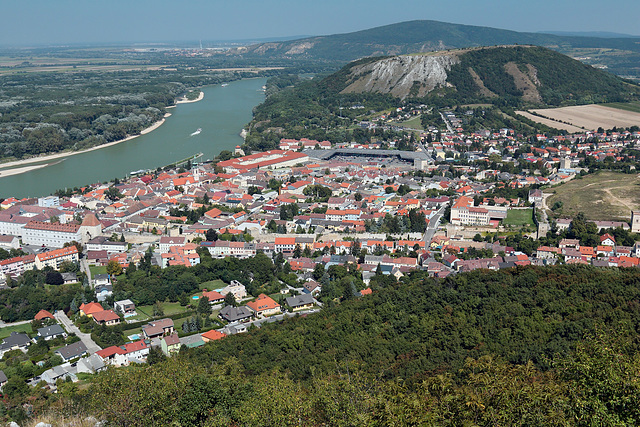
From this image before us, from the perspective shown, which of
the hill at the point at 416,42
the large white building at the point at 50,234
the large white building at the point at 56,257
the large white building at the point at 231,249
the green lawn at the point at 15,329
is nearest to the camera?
the green lawn at the point at 15,329

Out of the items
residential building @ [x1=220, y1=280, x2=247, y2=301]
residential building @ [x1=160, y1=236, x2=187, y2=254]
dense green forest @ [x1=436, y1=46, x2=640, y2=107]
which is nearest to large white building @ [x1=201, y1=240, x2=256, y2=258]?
residential building @ [x1=160, y1=236, x2=187, y2=254]

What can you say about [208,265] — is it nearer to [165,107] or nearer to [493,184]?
[493,184]

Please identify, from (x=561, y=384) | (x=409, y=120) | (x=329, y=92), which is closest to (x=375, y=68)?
(x=329, y=92)

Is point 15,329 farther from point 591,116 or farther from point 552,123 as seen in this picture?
point 591,116

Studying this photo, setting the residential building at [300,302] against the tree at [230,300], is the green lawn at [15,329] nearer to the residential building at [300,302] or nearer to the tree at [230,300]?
the tree at [230,300]

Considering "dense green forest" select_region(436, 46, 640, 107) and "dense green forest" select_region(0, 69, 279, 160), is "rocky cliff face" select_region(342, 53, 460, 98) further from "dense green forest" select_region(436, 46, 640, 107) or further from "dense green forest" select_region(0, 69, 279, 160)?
"dense green forest" select_region(0, 69, 279, 160)

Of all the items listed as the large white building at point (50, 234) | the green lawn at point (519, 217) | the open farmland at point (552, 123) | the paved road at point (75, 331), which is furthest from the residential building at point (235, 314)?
the open farmland at point (552, 123)
